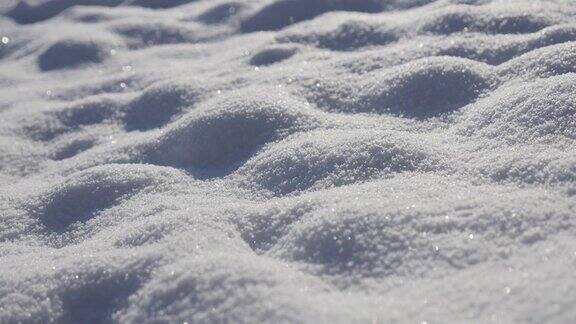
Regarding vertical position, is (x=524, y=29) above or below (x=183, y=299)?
above

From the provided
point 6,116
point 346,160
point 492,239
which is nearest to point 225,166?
point 346,160

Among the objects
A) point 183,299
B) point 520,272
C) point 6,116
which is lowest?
point 6,116

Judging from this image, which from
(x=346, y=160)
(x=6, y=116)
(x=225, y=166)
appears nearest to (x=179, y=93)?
(x=225, y=166)

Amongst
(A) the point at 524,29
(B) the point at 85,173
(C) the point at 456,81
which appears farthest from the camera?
(A) the point at 524,29

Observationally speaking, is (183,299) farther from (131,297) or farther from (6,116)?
(6,116)

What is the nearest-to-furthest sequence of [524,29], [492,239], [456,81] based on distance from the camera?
[492,239]
[456,81]
[524,29]

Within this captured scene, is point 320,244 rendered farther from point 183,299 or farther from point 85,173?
point 85,173

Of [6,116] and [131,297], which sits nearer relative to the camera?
[131,297]
